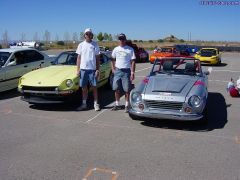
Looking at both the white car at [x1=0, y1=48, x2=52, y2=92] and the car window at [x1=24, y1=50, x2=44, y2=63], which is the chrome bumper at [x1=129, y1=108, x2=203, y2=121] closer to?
the white car at [x1=0, y1=48, x2=52, y2=92]

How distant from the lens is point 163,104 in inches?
226

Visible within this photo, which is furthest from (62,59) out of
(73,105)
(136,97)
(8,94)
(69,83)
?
(136,97)

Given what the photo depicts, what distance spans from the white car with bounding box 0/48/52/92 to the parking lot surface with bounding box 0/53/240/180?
189cm

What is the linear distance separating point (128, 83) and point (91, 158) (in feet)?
9.60

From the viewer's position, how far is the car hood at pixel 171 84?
5926mm

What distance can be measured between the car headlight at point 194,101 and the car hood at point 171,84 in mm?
151

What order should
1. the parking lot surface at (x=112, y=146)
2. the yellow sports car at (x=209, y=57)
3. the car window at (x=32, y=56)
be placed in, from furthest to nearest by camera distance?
the yellow sports car at (x=209, y=57) < the car window at (x=32, y=56) < the parking lot surface at (x=112, y=146)

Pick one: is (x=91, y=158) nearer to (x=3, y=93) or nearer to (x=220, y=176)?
(x=220, y=176)

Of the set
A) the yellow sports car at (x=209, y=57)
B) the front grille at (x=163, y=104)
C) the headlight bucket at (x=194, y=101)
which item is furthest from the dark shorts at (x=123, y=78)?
the yellow sports car at (x=209, y=57)

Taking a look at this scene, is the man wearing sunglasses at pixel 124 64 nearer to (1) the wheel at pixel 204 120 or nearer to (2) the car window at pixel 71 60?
(1) the wheel at pixel 204 120

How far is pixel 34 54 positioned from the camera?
10438 millimetres

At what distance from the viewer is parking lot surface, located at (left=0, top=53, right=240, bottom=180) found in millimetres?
3955

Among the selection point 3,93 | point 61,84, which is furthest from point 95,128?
point 3,93

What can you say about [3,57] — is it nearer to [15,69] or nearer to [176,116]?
[15,69]
